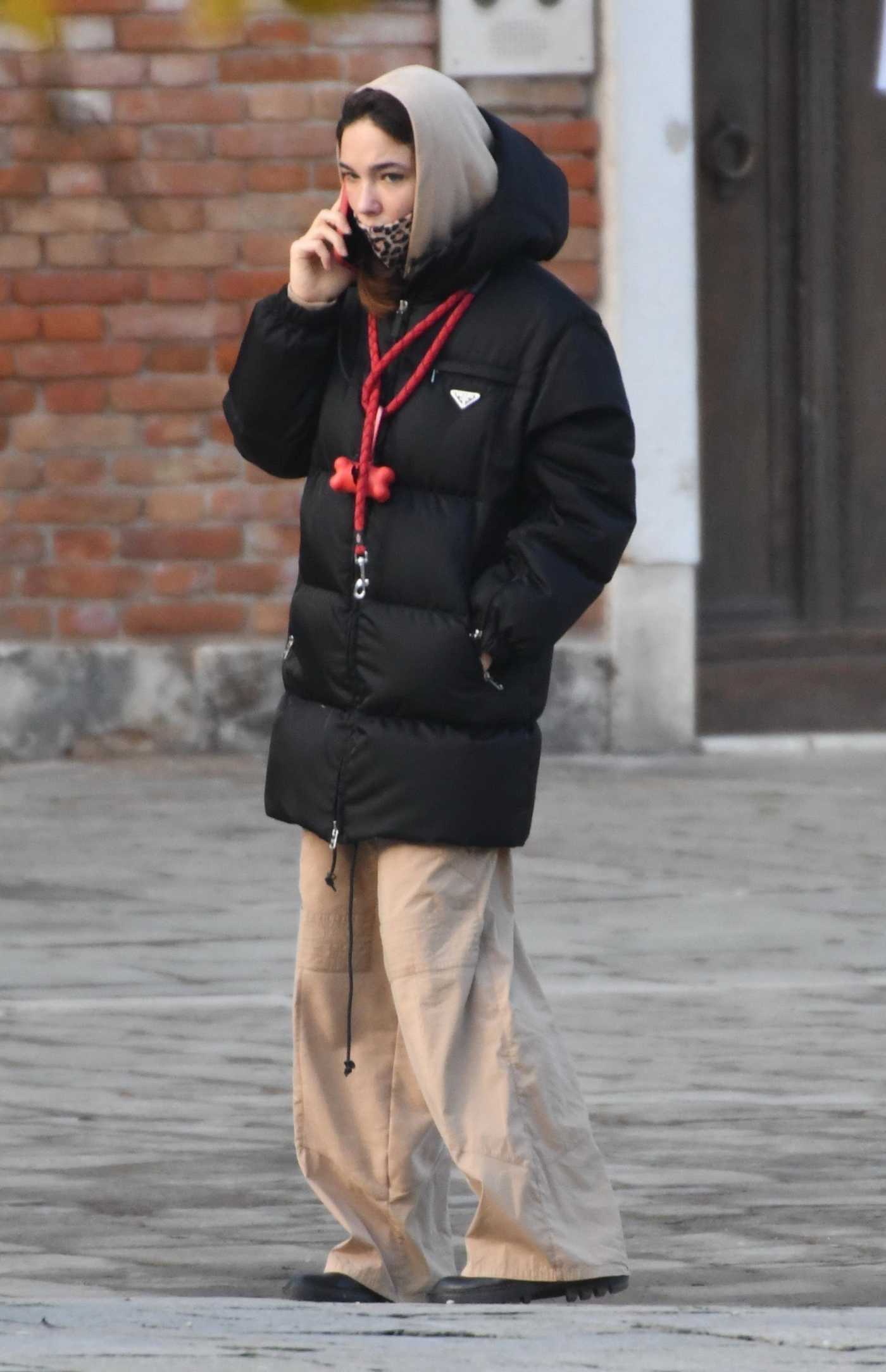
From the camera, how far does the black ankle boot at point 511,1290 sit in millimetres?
3906

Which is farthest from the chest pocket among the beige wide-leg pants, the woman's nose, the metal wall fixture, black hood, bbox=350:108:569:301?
the metal wall fixture

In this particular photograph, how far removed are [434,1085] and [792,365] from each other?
6.36 m

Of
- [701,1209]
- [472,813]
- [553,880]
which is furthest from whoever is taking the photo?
[553,880]

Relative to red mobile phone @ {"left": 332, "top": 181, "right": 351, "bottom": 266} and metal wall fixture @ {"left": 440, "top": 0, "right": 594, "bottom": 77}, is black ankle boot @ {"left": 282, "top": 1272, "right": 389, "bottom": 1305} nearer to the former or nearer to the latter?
red mobile phone @ {"left": 332, "top": 181, "right": 351, "bottom": 266}


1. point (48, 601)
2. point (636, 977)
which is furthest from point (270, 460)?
point (48, 601)

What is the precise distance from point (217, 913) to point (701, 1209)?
2.67 metres

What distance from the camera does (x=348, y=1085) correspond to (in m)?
4.08

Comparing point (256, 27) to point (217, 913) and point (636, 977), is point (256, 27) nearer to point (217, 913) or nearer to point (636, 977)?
point (217, 913)

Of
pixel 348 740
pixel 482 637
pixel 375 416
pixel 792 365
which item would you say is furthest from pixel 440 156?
pixel 792 365

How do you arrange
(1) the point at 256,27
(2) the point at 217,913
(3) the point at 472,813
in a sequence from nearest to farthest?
(3) the point at 472,813, (2) the point at 217,913, (1) the point at 256,27

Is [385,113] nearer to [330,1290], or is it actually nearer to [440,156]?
[440,156]

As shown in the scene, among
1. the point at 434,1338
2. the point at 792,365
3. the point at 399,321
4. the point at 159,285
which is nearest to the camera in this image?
the point at 434,1338

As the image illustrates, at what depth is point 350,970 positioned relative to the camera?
404 cm

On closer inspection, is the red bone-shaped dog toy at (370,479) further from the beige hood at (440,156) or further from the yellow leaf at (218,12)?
the yellow leaf at (218,12)
